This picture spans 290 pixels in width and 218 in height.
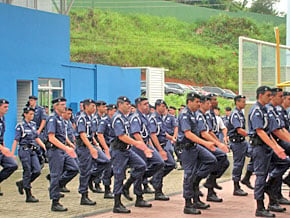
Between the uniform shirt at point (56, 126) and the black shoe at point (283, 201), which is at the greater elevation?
the uniform shirt at point (56, 126)

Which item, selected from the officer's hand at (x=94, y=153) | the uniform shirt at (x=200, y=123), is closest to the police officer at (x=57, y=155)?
the officer's hand at (x=94, y=153)

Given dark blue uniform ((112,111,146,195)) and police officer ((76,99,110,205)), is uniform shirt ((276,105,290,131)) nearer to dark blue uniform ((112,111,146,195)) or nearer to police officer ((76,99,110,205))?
dark blue uniform ((112,111,146,195))

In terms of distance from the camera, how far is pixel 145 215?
10805 mm

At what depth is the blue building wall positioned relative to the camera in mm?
21328

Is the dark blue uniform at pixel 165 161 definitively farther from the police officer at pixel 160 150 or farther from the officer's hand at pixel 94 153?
the officer's hand at pixel 94 153

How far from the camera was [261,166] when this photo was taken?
1041 cm

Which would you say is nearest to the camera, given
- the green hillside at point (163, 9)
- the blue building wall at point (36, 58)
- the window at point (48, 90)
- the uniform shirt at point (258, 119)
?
the uniform shirt at point (258, 119)

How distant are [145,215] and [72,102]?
1438cm

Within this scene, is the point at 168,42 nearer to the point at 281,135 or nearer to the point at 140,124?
the point at 140,124

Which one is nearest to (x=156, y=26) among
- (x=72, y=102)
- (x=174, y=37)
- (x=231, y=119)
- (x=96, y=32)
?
(x=174, y=37)

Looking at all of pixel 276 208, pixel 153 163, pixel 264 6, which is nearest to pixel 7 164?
pixel 153 163

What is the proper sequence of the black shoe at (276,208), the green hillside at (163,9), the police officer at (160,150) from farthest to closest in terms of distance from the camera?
the green hillside at (163,9) < the police officer at (160,150) < the black shoe at (276,208)

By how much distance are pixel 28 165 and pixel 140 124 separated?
277 cm

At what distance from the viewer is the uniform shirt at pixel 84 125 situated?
39.2 feet
